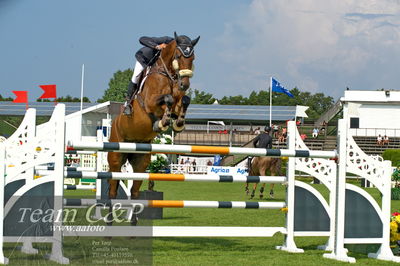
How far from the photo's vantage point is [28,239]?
6.02 metres

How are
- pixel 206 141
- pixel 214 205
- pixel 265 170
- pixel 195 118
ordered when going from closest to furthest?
pixel 214 205 → pixel 265 170 → pixel 206 141 → pixel 195 118

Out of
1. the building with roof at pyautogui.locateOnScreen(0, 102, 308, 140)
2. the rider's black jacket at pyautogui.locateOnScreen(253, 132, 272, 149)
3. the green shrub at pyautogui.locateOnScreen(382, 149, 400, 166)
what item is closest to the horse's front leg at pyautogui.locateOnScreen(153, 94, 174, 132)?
the rider's black jacket at pyautogui.locateOnScreen(253, 132, 272, 149)

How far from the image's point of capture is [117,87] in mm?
82125

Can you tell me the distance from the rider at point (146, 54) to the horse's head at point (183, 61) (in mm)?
615

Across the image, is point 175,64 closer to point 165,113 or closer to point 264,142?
point 165,113

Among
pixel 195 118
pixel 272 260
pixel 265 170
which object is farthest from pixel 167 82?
pixel 195 118

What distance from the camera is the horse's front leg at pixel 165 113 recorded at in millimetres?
7324

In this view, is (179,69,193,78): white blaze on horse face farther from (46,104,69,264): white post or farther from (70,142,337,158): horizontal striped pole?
(46,104,69,264): white post

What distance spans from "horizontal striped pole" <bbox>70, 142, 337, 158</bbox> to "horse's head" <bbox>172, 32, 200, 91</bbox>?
3.46 feet

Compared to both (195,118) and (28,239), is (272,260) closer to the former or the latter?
(28,239)

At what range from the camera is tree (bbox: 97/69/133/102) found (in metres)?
81.2

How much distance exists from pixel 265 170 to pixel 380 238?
8995 mm

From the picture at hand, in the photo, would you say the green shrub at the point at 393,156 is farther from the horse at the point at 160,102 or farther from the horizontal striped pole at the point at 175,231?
the horizontal striped pole at the point at 175,231

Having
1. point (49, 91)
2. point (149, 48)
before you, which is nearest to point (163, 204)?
point (149, 48)
